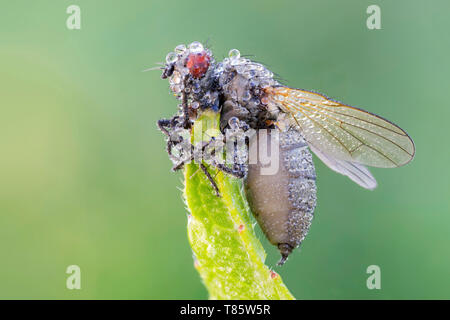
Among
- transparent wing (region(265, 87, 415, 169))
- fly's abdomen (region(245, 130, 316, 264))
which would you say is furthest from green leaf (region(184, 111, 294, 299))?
transparent wing (region(265, 87, 415, 169))

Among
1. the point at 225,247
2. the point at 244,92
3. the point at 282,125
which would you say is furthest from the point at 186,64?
the point at 225,247

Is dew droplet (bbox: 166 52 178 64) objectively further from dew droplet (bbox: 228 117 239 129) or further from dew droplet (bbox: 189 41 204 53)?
dew droplet (bbox: 228 117 239 129)

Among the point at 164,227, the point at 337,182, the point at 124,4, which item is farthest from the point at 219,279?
the point at 124,4

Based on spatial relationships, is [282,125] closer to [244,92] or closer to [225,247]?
[244,92]

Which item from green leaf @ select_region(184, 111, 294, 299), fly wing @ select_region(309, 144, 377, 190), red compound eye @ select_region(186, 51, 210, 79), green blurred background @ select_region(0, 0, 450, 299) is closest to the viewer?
green leaf @ select_region(184, 111, 294, 299)

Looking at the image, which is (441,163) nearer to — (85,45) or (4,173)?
(85,45)

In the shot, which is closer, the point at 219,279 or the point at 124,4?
the point at 219,279
